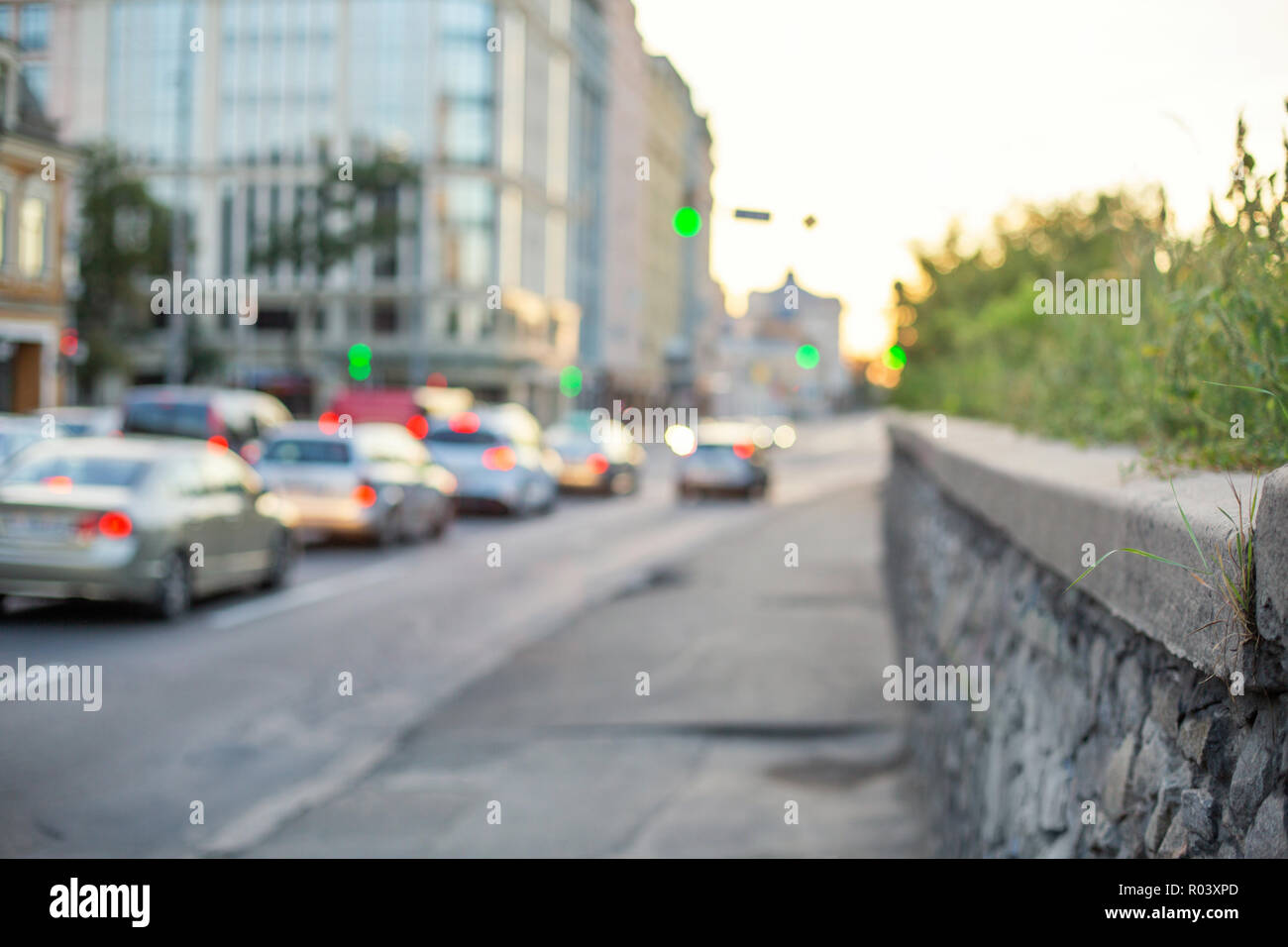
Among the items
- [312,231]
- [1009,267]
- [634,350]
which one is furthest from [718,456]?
[634,350]

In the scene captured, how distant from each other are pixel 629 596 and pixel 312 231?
40719mm

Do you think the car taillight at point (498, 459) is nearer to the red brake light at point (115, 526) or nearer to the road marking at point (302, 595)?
the road marking at point (302, 595)

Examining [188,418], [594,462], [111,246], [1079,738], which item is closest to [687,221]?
[1079,738]

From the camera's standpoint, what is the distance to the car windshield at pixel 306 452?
19047 mm

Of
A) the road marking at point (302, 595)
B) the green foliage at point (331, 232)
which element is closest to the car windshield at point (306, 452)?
the road marking at point (302, 595)

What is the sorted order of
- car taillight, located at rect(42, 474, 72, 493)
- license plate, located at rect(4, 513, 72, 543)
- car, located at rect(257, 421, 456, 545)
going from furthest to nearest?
car, located at rect(257, 421, 456, 545)
car taillight, located at rect(42, 474, 72, 493)
license plate, located at rect(4, 513, 72, 543)

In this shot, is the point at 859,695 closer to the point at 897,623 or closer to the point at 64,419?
the point at 897,623

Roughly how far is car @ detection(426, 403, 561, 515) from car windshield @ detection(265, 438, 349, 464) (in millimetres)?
5665

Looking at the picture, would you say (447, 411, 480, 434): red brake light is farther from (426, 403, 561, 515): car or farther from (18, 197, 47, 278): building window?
(18, 197, 47, 278): building window

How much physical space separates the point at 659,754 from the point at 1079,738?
16.2 feet

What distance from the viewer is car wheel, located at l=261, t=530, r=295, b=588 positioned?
14.1 metres

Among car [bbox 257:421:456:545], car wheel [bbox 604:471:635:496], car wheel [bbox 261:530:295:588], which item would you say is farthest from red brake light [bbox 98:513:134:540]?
car wheel [bbox 604:471:635:496]

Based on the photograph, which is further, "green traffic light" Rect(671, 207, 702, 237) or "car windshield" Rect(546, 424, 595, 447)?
"car windshield" Rect(546, 424, 595, 447)

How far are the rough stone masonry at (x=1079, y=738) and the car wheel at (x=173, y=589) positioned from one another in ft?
23.0
